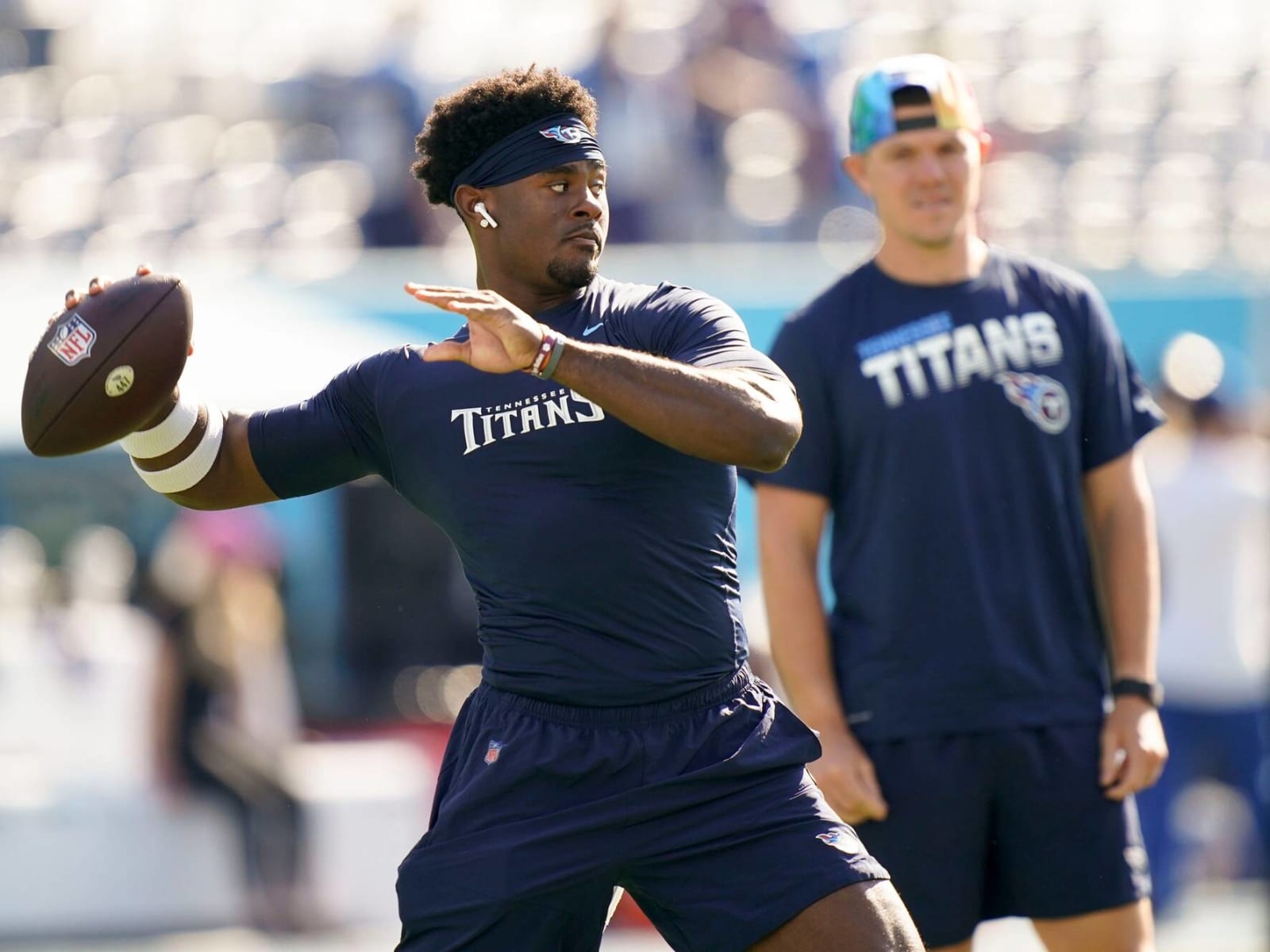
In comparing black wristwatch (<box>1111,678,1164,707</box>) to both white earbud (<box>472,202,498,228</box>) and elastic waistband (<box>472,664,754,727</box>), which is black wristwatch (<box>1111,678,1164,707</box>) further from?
white earbud (<box>472,202,498,228</box>)

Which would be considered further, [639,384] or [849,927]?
[849,927]

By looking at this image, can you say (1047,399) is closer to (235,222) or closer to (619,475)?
(619,475)

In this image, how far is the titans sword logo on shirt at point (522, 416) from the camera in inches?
141

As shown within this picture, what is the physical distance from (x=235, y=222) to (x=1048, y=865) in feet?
27.2

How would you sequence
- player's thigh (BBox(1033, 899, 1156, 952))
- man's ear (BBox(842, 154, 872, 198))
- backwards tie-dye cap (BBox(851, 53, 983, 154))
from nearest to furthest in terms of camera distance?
player's thigh (BBox(1033, 899, 1156, 952)) → backwards tie-dye cap (BBox(851, 53, 983, 154)) → man's ear (BBox(842, 154, 872, 198))

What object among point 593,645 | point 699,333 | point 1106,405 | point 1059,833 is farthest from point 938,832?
point 699,333

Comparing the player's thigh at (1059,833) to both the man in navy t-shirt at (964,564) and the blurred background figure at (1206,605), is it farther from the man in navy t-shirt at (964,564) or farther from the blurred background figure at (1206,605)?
the blurred background figure at (1206,605)

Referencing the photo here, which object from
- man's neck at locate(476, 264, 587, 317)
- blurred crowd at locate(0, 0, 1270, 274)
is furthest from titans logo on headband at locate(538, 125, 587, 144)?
blurred crowd at locate(0, 0, 1270, 274)

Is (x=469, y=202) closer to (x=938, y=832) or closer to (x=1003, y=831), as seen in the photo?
(x=938, y=832)

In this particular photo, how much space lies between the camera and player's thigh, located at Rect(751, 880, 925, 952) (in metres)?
3.38

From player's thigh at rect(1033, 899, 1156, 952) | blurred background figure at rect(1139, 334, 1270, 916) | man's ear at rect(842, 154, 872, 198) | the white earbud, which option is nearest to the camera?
the white earbud

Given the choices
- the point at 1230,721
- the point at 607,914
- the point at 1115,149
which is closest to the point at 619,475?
the point at 607,914

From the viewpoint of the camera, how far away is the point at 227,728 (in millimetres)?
9414

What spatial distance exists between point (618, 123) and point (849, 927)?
29.5 feet
